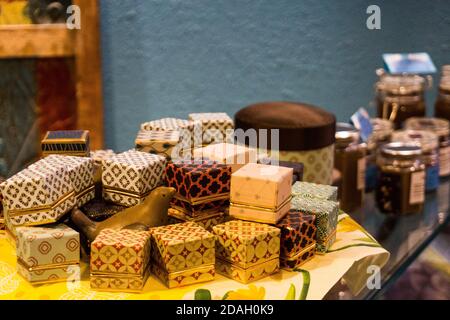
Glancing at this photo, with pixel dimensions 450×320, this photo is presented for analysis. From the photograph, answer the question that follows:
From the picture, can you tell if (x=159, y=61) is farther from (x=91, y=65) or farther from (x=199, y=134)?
(x=199, y=134)

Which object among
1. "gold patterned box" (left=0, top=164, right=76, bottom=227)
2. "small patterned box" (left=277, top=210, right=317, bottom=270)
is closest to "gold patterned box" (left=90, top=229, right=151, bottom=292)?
"gold patterned box" (left=0, top=164, right=76, bottom=227)

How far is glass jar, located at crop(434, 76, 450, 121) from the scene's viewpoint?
7.43ft

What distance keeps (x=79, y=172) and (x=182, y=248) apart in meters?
0.27

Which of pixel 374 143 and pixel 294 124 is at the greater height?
pixel 294 124

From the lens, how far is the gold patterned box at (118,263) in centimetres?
101

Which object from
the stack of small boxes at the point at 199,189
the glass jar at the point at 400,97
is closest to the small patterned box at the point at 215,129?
the stack of small boxes at the point at 199,189

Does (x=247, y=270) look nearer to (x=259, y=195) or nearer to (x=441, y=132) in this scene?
(x=259, y=195)

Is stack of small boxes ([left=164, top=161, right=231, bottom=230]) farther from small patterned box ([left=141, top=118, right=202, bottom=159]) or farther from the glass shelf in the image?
the glass shelf

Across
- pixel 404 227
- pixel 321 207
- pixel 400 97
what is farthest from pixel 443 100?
pixel 321 207

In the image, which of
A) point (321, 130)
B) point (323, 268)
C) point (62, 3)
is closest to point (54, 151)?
point (323, 268)

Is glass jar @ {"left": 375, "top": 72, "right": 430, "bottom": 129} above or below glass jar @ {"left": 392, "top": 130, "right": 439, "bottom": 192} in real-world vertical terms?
above

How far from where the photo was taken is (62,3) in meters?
1.92

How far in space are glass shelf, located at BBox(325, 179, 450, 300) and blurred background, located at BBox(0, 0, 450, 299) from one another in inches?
3.9

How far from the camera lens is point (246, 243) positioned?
1044 mm
